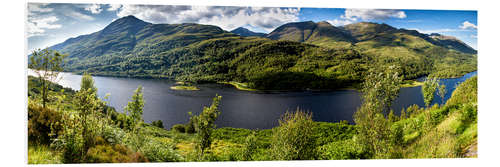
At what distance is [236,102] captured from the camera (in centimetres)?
852

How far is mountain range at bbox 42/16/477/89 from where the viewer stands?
26.0 feet

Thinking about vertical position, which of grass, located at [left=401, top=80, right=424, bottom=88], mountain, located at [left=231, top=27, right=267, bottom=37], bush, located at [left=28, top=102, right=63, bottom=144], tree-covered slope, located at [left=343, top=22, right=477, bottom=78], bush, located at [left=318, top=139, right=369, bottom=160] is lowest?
bush, located at [left=318, top=139, right=369, bottom=160]

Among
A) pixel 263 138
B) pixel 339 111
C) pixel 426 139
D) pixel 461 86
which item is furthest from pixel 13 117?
pixel 461 86

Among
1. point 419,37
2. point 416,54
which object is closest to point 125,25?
point 419,37

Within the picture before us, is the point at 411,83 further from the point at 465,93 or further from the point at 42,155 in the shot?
the point at 42,155

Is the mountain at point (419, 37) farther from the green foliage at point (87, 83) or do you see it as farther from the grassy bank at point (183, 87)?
the green foliage at point (87, 83)

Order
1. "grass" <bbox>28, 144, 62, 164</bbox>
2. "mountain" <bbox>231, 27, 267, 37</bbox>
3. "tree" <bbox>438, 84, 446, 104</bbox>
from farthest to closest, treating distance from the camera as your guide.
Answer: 1. "mountain" <bbox>231, 27, 267, 37</bbox>
2. "tree" <bbox>438, 84, 446, 104</bbox>
3. "grass" <bbox>28, 144, 62, 164</bbox>

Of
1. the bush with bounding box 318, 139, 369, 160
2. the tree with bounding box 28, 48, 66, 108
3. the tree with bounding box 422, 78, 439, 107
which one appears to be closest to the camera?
the tree with bounding box 28, 48, 66, 108

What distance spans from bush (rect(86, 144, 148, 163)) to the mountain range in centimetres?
269

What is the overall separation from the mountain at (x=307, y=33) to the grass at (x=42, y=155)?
23.1 ft

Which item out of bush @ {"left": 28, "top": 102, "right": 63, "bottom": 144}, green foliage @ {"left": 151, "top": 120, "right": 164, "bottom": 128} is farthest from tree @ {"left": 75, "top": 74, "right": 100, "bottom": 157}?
green foliage @ {"left": 151, "top": 120, "right": 164, "bottom": 128}

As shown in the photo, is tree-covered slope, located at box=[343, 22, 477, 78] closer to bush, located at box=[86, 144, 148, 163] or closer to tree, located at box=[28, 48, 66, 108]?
bush, located at box=[86, 144, 148, 163]
